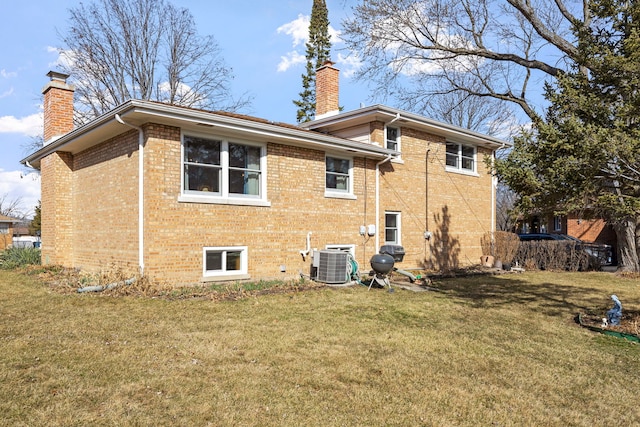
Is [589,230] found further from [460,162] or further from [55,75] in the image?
[55,75]

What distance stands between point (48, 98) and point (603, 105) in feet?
48.8

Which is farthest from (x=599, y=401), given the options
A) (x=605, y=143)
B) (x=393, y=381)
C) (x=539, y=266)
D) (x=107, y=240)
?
(x=539, y=266)

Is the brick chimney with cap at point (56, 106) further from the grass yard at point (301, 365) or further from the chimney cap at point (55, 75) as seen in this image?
the grass yard at point (301, 365)

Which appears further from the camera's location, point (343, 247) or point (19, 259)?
point (19, 259)

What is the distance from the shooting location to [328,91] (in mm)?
16188

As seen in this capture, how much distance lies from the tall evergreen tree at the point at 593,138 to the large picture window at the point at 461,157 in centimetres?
914

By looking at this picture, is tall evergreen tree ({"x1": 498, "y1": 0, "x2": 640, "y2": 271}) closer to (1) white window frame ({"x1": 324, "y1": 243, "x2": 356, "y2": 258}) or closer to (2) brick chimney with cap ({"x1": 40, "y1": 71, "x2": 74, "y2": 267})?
(1) white window frame ({"x1": 324, "y1": 243, "x2": 356, "y2": 258})

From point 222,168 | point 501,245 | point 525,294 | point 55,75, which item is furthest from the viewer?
point 501,245

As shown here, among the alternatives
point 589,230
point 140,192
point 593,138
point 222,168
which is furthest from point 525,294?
point 589,230

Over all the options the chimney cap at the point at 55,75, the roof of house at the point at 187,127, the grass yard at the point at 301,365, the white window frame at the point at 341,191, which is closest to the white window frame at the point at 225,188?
the roof of house at the point at 187,127

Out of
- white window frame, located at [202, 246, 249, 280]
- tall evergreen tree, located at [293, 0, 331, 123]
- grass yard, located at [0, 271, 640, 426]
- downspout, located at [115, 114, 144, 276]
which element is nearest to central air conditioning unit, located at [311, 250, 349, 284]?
white window frame, located at [202, 246, 249, 280]

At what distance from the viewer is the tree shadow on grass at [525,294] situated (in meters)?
9.32

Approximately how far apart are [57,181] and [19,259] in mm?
3873

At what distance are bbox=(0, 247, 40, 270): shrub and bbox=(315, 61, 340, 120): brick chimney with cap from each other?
10.9 metres
